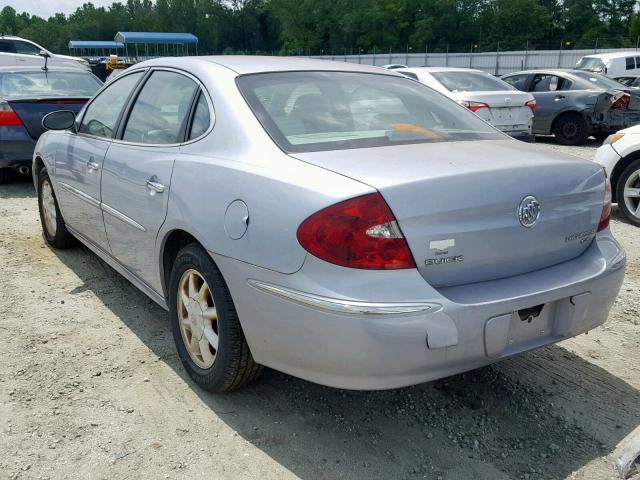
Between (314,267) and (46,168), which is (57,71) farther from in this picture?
(314,267)

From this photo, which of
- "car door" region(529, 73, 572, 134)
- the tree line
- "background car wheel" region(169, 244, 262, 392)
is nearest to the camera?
"background car wheel" region(169, 244, 262, 392)

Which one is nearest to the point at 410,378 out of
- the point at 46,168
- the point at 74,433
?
the point at 74,433

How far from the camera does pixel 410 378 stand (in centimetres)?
239

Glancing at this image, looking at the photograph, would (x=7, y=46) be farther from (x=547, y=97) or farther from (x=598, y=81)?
(x=598, y=81)

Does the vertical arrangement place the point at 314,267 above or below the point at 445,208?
below

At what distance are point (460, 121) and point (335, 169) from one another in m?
1.21

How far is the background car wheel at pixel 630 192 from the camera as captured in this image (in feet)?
21.2

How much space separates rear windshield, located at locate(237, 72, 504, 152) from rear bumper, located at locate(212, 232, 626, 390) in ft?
2.13

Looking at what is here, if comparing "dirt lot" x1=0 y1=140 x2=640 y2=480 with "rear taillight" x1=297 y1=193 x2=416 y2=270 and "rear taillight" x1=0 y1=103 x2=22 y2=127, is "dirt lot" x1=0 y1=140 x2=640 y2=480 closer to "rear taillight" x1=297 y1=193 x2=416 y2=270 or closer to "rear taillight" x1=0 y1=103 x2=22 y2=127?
"rear taillight" x1=297 y1=193 x2=416 y2=270

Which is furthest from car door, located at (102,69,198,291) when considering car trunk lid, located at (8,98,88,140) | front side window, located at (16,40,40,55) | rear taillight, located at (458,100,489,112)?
front side window, located at (16,40,40,55)

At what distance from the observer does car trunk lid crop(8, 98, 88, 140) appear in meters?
7.72

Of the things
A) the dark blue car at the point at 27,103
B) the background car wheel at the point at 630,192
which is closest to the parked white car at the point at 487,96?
the background car wheel at the point at 630,192

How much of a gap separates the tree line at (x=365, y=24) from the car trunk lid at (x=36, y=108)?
4080cm

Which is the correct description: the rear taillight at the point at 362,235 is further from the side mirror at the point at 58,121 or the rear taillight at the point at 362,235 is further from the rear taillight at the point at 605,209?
the side mirror at the point at 58,121
